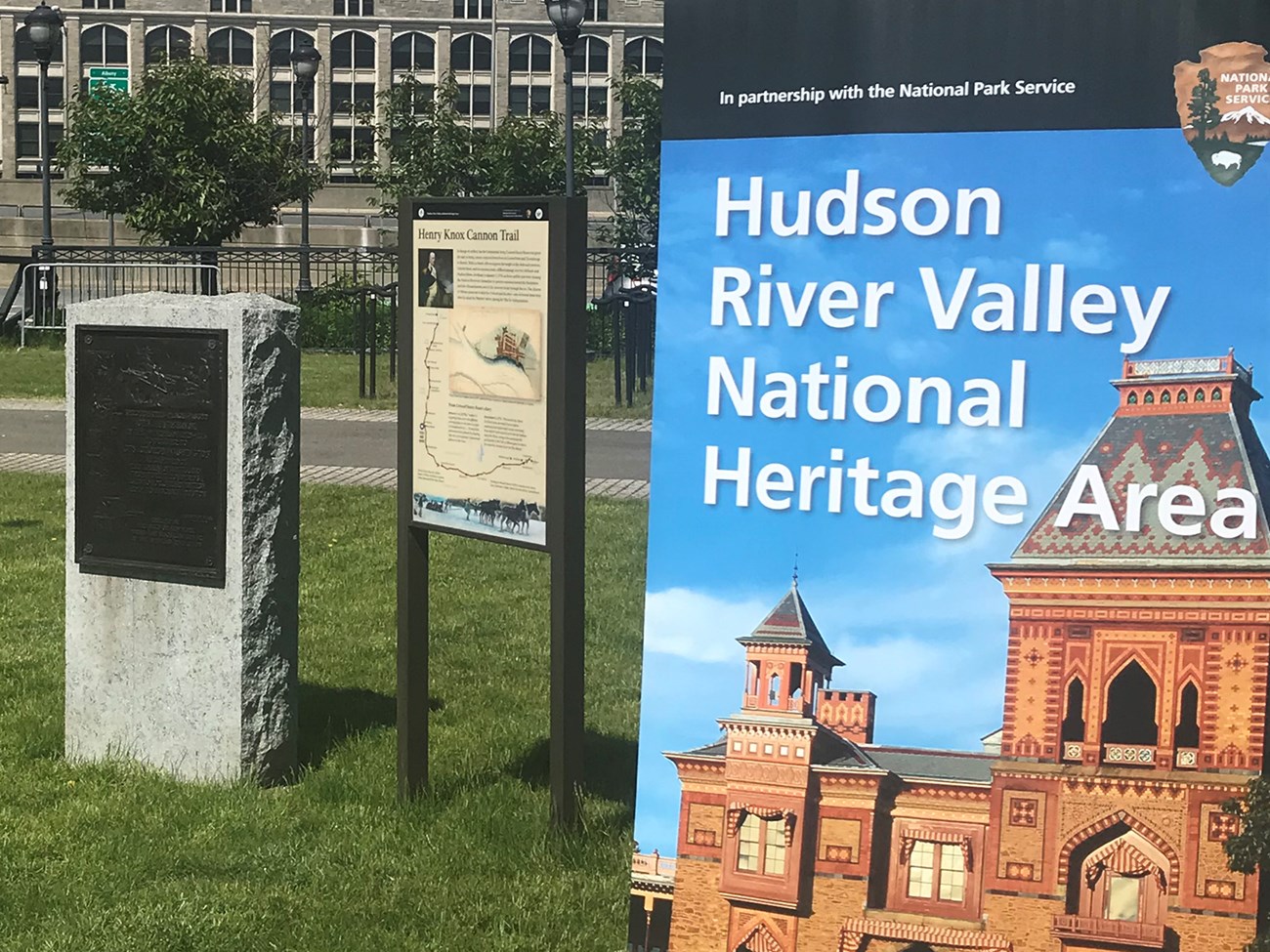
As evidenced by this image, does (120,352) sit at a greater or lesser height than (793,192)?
lesser

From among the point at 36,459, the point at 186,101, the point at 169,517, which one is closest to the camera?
the point at 169,517

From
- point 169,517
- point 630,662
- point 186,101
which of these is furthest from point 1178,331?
point 186,101

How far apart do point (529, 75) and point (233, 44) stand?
38.9 meters

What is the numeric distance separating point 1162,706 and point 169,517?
334cm

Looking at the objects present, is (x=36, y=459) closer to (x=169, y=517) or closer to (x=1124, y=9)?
(x=169, y=517)

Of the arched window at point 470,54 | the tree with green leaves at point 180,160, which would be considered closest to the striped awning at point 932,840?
the arched window at point 470,54

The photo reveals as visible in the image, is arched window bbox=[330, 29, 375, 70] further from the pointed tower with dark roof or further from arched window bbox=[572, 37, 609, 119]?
the pointed tower with dark roof

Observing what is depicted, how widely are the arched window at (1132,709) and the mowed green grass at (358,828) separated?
5.29 feet

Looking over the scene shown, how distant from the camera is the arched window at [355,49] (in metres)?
29.4

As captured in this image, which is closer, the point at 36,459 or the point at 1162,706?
the point at 1162,706

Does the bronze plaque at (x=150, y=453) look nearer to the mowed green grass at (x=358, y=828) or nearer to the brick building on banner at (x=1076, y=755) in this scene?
the mowed green grass at (x=358, y=828)

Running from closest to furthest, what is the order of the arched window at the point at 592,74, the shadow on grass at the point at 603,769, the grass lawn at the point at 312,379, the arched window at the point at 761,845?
the arched window at the point at 761,845 < the arched window at the point at 592,74 < the shadow on grass at the point at 603,769 < the grass lawn at the point at 312,379

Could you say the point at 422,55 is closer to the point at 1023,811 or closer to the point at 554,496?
the point at 554,496

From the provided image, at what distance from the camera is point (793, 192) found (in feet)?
10.5
